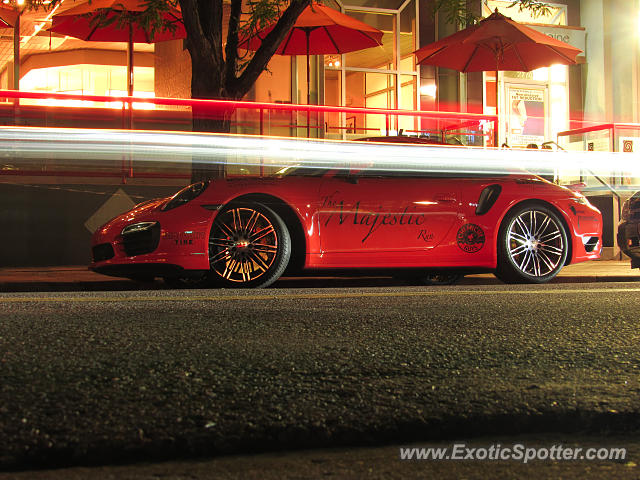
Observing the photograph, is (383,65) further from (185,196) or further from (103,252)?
(103,252)

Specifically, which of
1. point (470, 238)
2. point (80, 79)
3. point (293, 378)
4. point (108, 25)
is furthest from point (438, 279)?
point (80, 79)

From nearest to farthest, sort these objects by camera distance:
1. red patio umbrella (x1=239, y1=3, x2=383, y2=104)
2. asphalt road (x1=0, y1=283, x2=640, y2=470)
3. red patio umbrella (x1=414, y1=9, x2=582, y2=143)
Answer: asphalt road (x1=0, y1=283, x2=640, y2=470), red patio umbrella (x1=414, y1=9, x2=582, y2=143), red patio umbrella (x1=239, y1=3, x2=383, y2=104)

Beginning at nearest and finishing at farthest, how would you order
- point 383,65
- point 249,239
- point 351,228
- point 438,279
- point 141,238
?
point 141,238, point 249,239, point 351,228, point 438,279, point 383,65

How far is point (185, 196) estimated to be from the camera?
21.6 ft

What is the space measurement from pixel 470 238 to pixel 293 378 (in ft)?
15.7

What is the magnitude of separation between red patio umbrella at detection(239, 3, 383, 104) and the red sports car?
582cm

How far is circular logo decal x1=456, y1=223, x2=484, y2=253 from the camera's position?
711cm

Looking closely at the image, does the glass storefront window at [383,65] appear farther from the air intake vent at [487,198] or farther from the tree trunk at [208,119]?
the air intake vent at [487,198]

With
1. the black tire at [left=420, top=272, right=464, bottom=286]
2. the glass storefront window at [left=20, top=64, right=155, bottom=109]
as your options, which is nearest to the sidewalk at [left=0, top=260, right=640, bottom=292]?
the black tire at [left=420, top=272, right=464, bottom=286]

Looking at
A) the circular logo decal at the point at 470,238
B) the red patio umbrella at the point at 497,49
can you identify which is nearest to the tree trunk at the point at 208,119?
the circular logo decal at the point at 470,238

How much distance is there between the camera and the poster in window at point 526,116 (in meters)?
19.9

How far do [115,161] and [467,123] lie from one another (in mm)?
5385

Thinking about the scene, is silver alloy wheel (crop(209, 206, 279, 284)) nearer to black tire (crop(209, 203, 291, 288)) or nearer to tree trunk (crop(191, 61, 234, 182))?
black tire (crop(209, 203, 291, 288))

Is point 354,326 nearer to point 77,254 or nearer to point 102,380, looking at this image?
point 102,380
